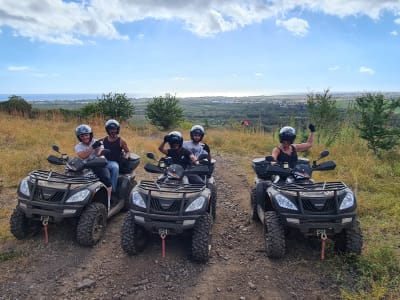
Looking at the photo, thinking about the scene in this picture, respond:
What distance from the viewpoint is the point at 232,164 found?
10508 millimetres

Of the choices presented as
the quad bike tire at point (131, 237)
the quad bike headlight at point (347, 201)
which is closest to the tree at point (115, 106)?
the quad bike tire at point (131, 237)

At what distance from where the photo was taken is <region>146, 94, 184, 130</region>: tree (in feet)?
58.4

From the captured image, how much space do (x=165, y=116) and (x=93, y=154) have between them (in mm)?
12084

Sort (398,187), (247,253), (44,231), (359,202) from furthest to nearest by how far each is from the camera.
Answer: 1. (398,187)
2. (359,202)
3. (44,231)
4. (247,253)

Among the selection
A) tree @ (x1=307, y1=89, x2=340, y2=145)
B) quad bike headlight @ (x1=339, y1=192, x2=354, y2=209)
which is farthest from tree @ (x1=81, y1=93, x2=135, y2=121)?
quad bike headlight @ (x1=339, y1=192, x2=354, y2=209)

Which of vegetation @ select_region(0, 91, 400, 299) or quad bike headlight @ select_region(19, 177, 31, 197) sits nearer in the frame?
vegetation @ select_region(0, 91, 400, 299)

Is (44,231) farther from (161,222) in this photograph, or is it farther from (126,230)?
(161,222)

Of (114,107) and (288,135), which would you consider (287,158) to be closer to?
(288,135)

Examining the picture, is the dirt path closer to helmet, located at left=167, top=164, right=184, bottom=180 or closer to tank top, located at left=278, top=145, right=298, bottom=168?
helmet, located at left=167, top=164, right=184, bottom=180

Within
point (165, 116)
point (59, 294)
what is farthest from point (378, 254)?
point (165, 116)

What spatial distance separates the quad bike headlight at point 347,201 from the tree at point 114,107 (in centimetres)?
1451

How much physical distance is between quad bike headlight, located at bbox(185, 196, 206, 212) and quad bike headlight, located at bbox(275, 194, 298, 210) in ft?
3.04

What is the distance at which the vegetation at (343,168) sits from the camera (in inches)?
162

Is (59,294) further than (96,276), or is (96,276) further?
(96,276)
